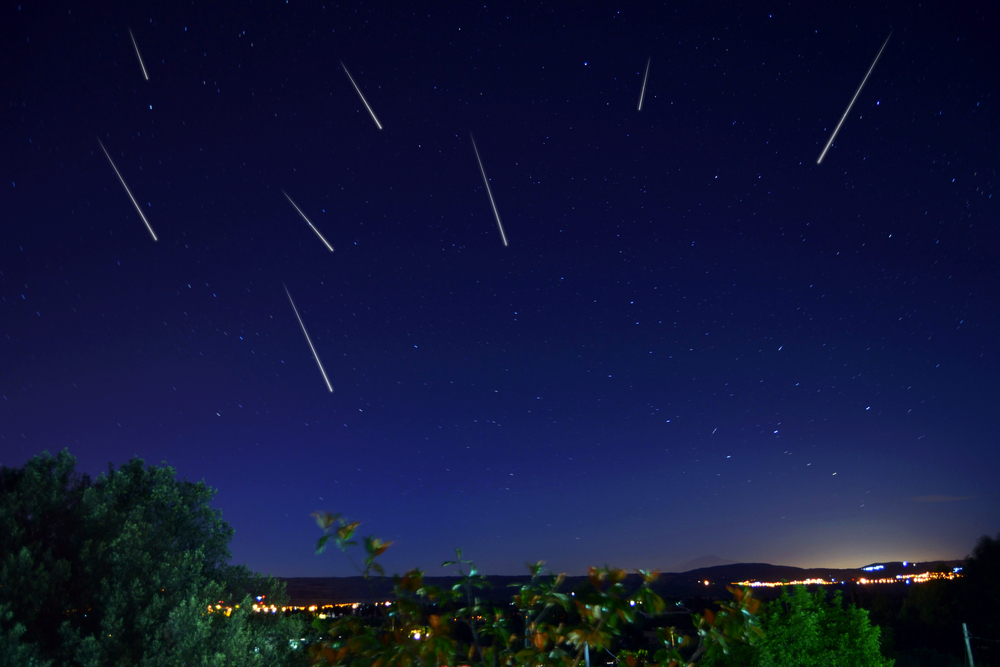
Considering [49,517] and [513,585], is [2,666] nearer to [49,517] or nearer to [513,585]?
[49,517]

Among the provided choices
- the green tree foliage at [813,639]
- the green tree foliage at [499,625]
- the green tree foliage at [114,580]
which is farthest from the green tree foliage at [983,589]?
the green tree foliage at [499,625]

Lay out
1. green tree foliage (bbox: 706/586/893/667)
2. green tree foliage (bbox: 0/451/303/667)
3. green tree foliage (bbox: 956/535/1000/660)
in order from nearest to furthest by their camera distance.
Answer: green tree foliage (bbox: 0/451/303/667)
green tree foliage (bbox: 706/586/893/667)
green tree foliage (bbox: 956/535/1000/660)

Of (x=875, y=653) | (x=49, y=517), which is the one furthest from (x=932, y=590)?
(x=49, y=517)

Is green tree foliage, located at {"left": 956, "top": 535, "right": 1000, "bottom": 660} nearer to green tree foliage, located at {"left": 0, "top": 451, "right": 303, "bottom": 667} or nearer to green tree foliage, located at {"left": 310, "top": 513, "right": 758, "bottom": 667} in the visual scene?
green tree foliage, located at {"left": 0, "top": 451, "right": 303, "bottom": 667}

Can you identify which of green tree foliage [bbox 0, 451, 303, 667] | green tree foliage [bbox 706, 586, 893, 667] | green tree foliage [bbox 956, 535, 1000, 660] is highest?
green tree foliage [bbox 0, 451, 303, 667]

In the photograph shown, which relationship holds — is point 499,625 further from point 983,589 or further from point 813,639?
point 983,589

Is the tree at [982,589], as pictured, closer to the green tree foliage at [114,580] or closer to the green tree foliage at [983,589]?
the green tree foliage at [983,589]

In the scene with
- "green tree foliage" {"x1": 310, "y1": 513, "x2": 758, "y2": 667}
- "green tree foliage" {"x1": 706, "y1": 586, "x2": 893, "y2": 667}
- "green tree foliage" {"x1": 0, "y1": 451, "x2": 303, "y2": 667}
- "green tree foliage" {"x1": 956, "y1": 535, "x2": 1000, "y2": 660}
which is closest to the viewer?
"green tree foliage" {"x1": 310, "y1": 513, "x2": 758, "y2": 667}

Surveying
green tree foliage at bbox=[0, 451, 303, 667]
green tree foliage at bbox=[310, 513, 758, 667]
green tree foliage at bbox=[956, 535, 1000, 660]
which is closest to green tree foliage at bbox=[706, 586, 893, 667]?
green tree foliage at bbox=[0, 451, 303, 667]
